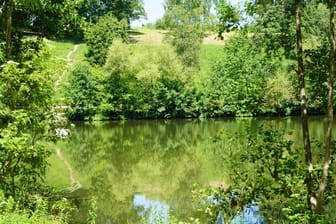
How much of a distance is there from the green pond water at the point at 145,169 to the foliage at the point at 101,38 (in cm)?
2616

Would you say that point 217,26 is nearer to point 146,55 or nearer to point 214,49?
point 146,55

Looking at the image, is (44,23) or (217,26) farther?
(44,23)

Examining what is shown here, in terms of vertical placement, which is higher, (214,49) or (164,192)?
(214,49)

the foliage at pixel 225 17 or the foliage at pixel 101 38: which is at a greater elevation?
the foliage at pixel 101 38

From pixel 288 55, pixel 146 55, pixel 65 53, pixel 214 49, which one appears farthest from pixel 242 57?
pixel 288 55

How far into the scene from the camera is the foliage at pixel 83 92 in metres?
56.0

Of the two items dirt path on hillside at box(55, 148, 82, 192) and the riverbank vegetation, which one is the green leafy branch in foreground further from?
dirt path on hillside at box(55, 148, 82, 192)

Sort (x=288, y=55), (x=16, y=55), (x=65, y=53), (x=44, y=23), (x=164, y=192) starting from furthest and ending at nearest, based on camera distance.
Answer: (x=65, y=53) → (x=164, y=192) → (x=44, y=23) → (x=16, y=55) → (x=288, y=55)

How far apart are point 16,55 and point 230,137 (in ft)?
22.4

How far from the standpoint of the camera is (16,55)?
42.3 feet

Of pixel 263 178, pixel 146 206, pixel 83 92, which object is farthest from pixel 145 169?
pixel 83 92

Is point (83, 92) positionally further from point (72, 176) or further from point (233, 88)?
point (233, 88)

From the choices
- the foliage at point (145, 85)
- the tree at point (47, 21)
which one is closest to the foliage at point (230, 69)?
the foliage at point (145, 85)

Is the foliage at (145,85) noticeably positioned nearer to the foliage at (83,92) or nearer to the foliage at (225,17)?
the foliage at (83,92)
